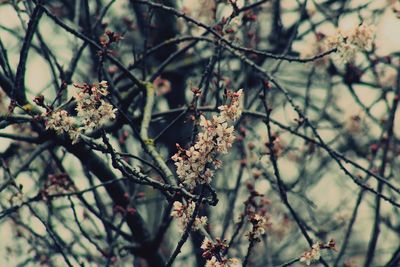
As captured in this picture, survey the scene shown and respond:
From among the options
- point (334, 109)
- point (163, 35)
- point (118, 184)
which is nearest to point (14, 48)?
point (163, 35)

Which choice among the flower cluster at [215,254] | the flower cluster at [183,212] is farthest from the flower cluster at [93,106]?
the flower cluster at [215,254]

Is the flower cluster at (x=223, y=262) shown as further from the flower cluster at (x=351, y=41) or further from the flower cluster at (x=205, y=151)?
the flower cluster at (x=351, y=41)

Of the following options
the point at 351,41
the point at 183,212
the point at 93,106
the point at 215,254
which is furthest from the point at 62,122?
the point at 351,41

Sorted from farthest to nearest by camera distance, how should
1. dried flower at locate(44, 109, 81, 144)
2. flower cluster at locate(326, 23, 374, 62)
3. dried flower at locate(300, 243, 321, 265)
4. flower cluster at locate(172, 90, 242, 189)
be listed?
flower cluster at locate(326, 23, 374, 62) < dried flower at locate(300, 243, 321, 265) < dried flower at locate(44, 109, 81, 144) < flower cluster at locate(172, 90, 242, 189)

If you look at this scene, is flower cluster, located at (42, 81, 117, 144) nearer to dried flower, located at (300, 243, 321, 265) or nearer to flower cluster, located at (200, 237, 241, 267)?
flower cluster, located at (200, 237, 241, 267)

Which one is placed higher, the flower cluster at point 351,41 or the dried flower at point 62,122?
the flower cluster at point 351,41

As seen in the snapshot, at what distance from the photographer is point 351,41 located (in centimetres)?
319

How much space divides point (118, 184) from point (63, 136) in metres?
0.64

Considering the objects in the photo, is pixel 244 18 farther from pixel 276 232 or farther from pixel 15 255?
pixel 15 255

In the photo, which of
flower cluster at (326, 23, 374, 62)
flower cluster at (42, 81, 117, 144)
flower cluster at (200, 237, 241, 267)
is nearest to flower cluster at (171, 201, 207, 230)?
flower cluster at (200, 237, 241, 267)

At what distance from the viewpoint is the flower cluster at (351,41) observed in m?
3.15

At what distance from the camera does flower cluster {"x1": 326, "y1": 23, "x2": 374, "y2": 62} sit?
3.15 m

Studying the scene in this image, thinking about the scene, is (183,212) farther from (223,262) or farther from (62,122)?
(62,122)

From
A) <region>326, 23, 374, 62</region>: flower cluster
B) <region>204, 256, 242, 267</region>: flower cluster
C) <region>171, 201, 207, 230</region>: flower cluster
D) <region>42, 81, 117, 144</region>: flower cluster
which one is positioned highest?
<region>326, 23, 374, 62</region>: flower cluster
